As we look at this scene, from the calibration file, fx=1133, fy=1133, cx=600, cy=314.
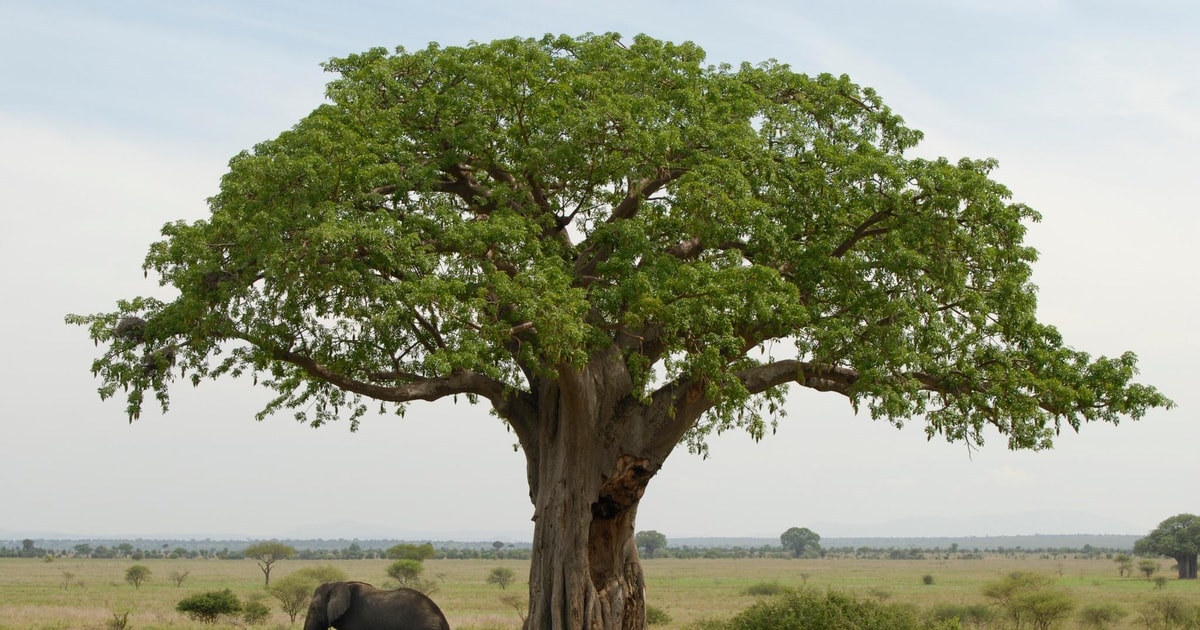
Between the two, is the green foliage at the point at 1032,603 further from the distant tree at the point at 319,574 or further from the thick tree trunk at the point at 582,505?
the distant tree at the point at 319,574

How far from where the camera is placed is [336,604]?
16.8 meters

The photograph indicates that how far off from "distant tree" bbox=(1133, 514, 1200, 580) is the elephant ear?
7292 centimetres

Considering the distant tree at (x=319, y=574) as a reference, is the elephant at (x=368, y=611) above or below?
above

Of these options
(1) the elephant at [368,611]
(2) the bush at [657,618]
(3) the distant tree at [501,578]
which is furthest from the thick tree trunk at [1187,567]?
(1) the elephant at [368,611]

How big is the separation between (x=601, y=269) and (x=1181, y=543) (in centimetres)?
7275

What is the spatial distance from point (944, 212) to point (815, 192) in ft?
→ 6.07

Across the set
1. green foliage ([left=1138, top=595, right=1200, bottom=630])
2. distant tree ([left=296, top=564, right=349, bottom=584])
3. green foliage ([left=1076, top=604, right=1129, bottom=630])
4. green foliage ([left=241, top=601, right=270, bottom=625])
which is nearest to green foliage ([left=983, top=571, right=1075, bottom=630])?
green foliage ([left=1076, top=604, right=1129, bottom=630])

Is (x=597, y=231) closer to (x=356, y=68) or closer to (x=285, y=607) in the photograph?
(x=356, y=68)

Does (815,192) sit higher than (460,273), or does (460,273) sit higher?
(815,192)

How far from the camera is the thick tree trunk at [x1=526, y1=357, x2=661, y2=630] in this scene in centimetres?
1717

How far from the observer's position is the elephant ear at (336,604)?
16828 millimetres

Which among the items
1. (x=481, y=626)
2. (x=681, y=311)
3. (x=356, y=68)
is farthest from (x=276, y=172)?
(x=481, y=626)

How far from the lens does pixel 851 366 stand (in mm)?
16453

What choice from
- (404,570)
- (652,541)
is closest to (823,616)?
(404,570)
